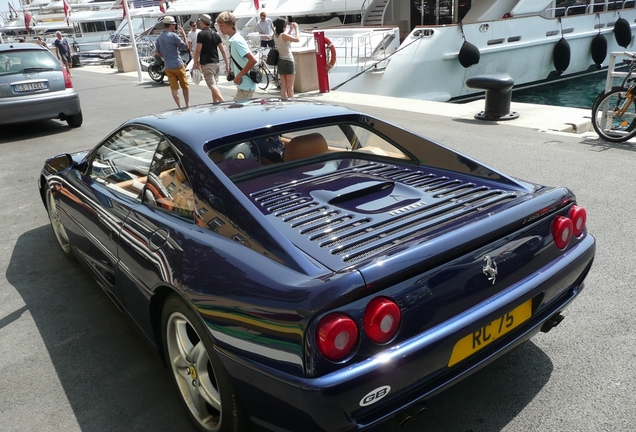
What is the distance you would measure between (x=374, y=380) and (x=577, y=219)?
1.41 metres

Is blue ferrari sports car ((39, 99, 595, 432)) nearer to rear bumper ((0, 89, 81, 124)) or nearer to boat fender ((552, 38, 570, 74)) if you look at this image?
rear bumper ((0, 89, 81, 124))

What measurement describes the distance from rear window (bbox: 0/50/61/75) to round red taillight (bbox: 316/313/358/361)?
1068cm

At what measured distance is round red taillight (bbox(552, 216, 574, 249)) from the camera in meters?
2.55

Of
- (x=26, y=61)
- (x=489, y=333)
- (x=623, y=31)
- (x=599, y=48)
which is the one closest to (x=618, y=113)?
(x=489, y=333)

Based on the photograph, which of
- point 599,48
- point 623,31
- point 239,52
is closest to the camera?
point 239,52

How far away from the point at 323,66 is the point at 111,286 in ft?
36.6

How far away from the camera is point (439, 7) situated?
2117cm

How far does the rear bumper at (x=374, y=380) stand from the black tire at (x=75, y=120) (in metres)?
10.4

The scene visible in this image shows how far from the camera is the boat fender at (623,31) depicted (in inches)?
840

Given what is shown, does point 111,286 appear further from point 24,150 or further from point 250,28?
point 250,28

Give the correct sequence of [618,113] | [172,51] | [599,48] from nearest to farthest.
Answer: [618,113] → [172,51] → [599,48]

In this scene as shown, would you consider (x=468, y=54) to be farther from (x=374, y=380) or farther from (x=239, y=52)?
(x=374, y=380)

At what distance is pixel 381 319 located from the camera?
198 cm

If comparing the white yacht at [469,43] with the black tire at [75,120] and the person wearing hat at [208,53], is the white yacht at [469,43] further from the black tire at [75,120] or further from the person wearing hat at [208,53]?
the black tire at [75,120]
